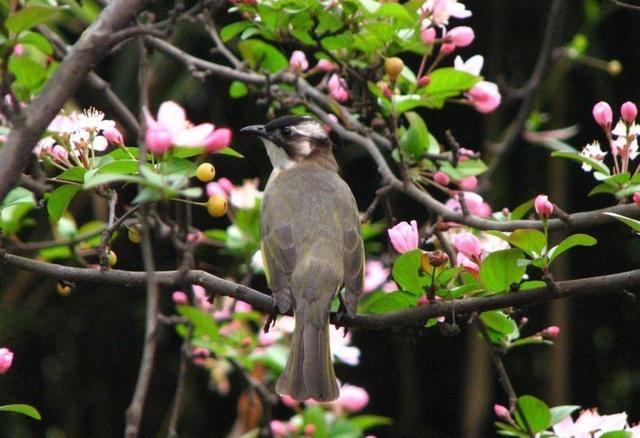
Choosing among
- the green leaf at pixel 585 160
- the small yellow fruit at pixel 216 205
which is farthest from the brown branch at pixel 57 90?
the green leaf at pixel 585 160

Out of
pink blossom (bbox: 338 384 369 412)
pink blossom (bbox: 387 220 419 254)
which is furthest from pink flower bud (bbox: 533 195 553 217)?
pink blossom (bbox: 338 384 369 412)

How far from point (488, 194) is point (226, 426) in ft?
6.89

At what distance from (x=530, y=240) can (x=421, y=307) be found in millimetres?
321

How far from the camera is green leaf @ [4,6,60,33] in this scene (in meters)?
2.20

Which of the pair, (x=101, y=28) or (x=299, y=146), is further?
(x=299, y=146)

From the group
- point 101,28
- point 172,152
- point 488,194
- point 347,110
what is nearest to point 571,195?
point 488,194

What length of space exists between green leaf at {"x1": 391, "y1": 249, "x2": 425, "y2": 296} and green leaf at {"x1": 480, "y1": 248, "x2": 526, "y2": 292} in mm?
165

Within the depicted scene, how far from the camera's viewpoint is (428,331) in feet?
18.0

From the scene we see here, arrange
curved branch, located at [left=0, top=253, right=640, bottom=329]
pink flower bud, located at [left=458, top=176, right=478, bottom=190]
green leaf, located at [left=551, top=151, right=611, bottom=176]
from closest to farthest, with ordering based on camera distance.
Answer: curved branch, located at [left=0, top=253, right=640, bottom=329] < green leaf, located at [left=551, top=151, right=611, bottom=176] < pink flower bud, located at [left=458, top=176, right=478, bottom=190]

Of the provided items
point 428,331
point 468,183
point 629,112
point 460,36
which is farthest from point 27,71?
point 428,331

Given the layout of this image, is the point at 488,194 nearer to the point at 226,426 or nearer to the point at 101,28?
the point at 226,426

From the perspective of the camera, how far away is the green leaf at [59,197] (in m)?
2.56

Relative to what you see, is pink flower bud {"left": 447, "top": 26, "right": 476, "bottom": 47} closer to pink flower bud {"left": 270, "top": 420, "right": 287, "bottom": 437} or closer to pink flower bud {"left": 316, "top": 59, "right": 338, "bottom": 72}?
→ pink flower bud {"left": 316, "top": 59, "right": 338, "bottom": 72}

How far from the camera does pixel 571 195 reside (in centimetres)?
577
